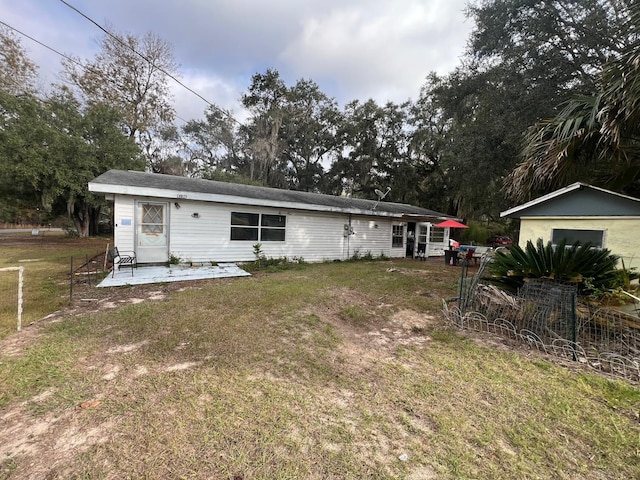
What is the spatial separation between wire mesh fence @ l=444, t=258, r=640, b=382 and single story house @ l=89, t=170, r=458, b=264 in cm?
736

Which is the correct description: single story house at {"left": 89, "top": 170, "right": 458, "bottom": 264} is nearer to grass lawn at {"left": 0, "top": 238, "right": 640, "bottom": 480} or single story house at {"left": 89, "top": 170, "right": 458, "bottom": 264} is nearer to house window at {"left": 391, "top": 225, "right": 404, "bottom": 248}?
house window at {"left": 391, "top": 225, "right": 404, "bottom": 248}

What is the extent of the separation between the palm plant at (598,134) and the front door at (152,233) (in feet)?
30.9

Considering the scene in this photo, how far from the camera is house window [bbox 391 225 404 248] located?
561 inches

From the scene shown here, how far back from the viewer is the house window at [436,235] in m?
15.6

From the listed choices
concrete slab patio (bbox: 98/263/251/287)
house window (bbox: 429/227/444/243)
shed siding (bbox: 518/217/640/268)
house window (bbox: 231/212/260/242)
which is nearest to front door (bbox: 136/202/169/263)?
concrete slab patio (bbox: 98/263/251/287)

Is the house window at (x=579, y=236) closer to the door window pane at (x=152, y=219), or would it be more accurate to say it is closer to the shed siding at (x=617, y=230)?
the shed siding at (x=617, y=230)

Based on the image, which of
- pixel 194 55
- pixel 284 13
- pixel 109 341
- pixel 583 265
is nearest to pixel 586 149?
pixel 583 265

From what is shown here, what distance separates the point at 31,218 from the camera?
3002 centimetres

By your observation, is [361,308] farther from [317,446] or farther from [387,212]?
[387,212]

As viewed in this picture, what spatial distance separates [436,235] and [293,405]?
50.6 feet

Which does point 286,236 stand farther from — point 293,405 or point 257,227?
point 293,405

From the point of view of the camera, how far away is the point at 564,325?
144 inches

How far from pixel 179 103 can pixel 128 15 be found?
1399cm

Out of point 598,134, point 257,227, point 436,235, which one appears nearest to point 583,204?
point 598,134
